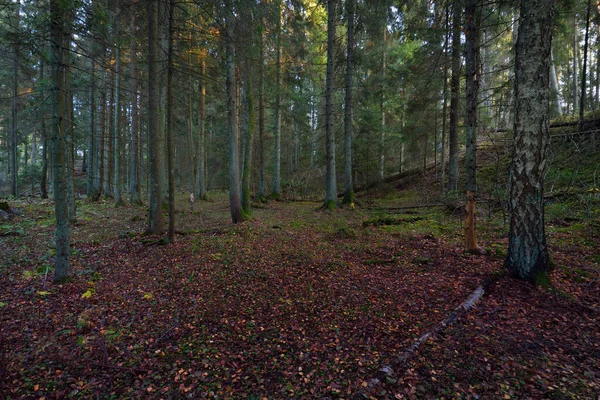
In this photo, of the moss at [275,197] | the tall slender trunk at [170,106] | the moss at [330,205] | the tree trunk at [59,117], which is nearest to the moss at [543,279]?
the tall slender trunk at [170,106]

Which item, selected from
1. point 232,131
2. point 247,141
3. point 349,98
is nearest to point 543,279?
point 232,131

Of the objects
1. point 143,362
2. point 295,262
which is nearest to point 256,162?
point 295,262

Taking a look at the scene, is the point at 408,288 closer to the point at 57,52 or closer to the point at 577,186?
the point at 57,52

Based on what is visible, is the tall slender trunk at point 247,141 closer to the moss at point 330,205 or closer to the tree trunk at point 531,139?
the moss at point 330,205

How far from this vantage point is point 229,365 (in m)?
3.23

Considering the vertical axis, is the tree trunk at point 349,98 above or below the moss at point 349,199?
above

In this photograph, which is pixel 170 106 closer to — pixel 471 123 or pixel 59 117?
pixel 59 117

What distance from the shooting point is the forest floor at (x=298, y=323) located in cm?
283

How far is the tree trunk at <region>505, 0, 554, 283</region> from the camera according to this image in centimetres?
→ 416

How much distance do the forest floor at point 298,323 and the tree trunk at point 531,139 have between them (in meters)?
0.54

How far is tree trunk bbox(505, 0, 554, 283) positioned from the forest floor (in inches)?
21.1

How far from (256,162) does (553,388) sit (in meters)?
19.9

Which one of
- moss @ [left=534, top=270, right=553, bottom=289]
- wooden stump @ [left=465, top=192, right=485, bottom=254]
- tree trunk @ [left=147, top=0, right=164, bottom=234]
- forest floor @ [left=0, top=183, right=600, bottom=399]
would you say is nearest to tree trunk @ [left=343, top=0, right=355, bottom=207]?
forest floor @ [left=0, top=183, right=600, bottom=399]

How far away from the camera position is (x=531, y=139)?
4.22 meters
